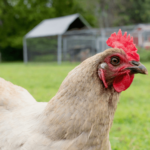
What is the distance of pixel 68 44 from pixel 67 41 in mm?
282

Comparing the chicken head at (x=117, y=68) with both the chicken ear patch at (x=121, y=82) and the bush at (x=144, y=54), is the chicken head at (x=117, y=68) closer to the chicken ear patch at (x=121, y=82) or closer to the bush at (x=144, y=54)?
the chicken ear patch at (x=121, y=82)

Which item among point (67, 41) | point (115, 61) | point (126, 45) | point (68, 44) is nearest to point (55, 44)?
point (67, 41)

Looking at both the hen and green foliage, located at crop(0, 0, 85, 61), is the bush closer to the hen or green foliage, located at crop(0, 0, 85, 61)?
the hen

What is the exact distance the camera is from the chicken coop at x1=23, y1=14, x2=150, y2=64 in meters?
14.9

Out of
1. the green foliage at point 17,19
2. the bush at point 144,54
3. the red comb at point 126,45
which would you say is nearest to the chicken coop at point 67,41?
the bush at point 144,54

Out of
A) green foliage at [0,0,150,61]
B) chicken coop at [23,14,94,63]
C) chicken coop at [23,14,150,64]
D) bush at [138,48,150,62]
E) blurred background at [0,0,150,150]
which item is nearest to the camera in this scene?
blurred background at [0,0,150,150]

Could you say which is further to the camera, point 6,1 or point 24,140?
point 6,1

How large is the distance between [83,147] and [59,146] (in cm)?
19

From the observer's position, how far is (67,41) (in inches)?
621

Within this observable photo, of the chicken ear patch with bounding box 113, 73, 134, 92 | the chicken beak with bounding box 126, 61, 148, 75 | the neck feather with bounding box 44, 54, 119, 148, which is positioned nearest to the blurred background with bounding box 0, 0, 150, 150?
the neck feather with bounding box 44, 54, 119, 148

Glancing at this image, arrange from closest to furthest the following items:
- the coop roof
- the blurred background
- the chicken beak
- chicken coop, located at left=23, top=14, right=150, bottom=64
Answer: the chicken beak, the blurred background, chicken coop, located at left=23, top=14, right=150, bottom=64, the coop roof

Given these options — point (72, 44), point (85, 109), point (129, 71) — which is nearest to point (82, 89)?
point (85, 109)

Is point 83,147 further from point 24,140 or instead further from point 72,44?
point 72,44

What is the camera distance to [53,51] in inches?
639
